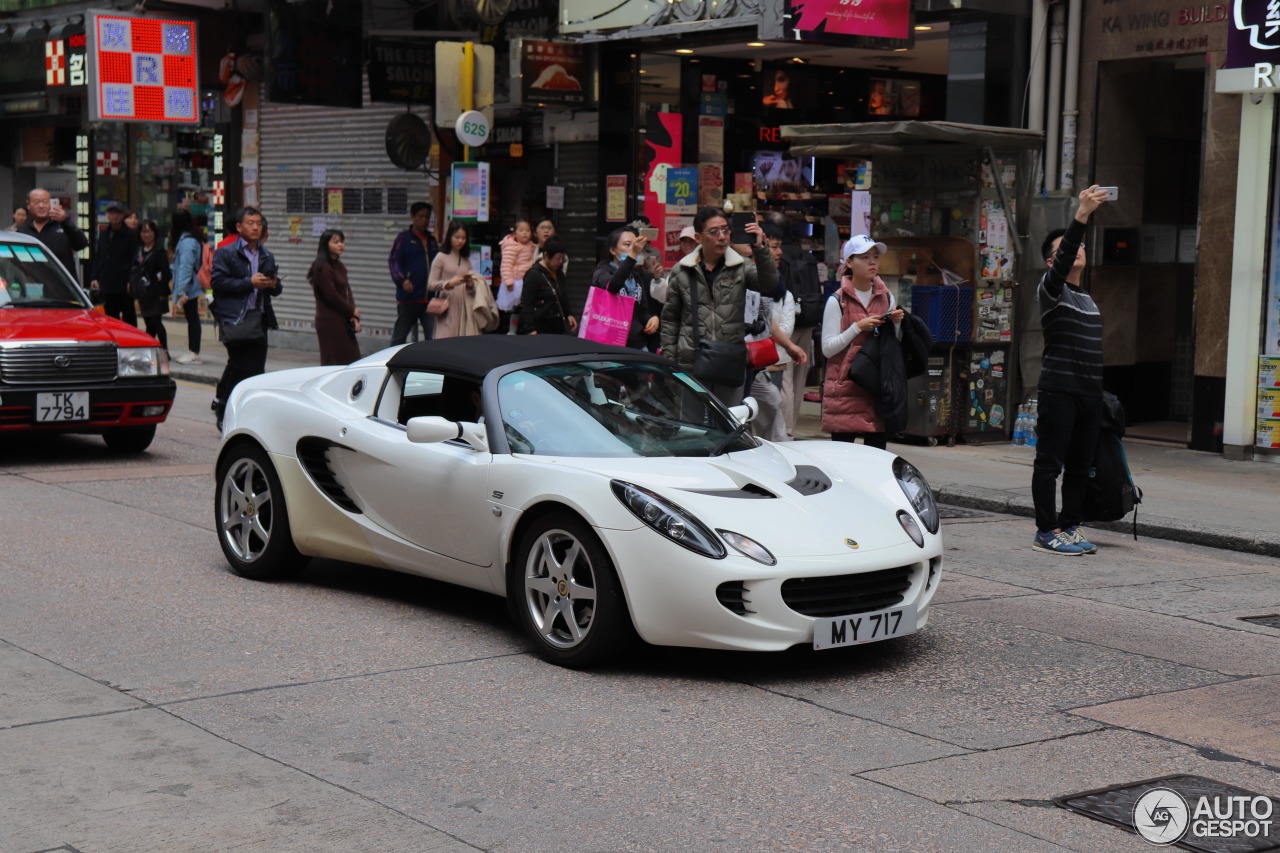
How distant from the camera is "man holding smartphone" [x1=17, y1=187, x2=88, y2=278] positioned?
16.6 meters

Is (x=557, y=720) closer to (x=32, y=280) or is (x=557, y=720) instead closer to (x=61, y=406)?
(x=61, y=406)

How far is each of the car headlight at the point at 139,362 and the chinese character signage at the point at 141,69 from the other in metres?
11.8

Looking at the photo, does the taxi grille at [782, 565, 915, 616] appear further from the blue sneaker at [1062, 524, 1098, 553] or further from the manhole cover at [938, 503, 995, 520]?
the manhole cover at [938, 503, 995, 520]

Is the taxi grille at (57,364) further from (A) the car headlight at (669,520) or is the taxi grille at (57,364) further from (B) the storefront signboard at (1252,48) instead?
(B) the storefront signboard at (1252,48)

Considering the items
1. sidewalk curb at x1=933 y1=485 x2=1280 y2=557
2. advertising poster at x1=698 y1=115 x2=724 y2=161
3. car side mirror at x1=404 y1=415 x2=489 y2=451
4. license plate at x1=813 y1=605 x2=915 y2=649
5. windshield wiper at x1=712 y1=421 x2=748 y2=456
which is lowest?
sidewalk curb at x1=933 y1=485 x2=1280 y2=557

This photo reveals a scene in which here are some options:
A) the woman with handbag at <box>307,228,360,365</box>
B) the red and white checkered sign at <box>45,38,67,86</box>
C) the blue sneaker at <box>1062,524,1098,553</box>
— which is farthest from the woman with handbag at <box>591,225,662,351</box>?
the red and white checkered sign at <box>45,38,67,86</box>

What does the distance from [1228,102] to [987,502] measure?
4.69 metres

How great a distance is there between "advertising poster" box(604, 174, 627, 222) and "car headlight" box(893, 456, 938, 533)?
1118cm

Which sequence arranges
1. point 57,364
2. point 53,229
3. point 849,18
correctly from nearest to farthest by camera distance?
point 57,364 → point 849,18 → point 53,229

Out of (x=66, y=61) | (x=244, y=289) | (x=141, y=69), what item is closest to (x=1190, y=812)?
(x=244, y=289)

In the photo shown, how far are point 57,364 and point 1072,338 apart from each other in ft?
24.0

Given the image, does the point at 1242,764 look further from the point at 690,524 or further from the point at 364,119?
the point at 364,119

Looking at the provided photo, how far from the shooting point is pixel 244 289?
42.7 feet

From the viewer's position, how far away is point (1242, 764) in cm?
543
